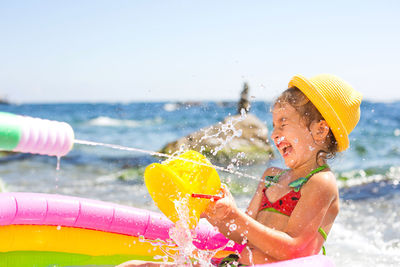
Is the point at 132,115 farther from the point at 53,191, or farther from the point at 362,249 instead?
the point at 362,249

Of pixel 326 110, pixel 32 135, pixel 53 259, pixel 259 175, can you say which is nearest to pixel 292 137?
pixel 326 110

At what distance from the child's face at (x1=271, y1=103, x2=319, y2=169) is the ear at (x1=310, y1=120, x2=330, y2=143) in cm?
2

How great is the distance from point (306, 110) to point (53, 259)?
1789mm

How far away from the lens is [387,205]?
6121 mm

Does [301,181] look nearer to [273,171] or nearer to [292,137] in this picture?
[292,137]

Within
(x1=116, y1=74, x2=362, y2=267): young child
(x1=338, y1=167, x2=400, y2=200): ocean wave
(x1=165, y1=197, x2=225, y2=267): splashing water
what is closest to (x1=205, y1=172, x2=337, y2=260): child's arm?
(x1=116, y1=74, x2=362, y2=267): young child

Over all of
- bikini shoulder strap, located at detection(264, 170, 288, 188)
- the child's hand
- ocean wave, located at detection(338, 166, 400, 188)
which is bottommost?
ocean wave, located at detection(338, 166, 400, 188)

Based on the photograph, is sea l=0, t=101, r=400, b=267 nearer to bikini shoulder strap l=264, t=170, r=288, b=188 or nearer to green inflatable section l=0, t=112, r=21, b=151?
bikini shoulder strap l=264, t=170, r=288, b=188

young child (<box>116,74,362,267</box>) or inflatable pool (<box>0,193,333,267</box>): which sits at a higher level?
young child (<box>116,74,362,267</box>)

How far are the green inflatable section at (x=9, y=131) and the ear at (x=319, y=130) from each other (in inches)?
51.2

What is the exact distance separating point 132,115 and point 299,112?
25479mm

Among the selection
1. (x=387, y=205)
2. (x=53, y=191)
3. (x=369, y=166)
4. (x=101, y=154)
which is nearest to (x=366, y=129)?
(x=369, y=166)

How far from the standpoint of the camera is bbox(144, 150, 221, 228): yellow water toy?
6.30 feet

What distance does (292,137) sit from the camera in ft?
7.04
